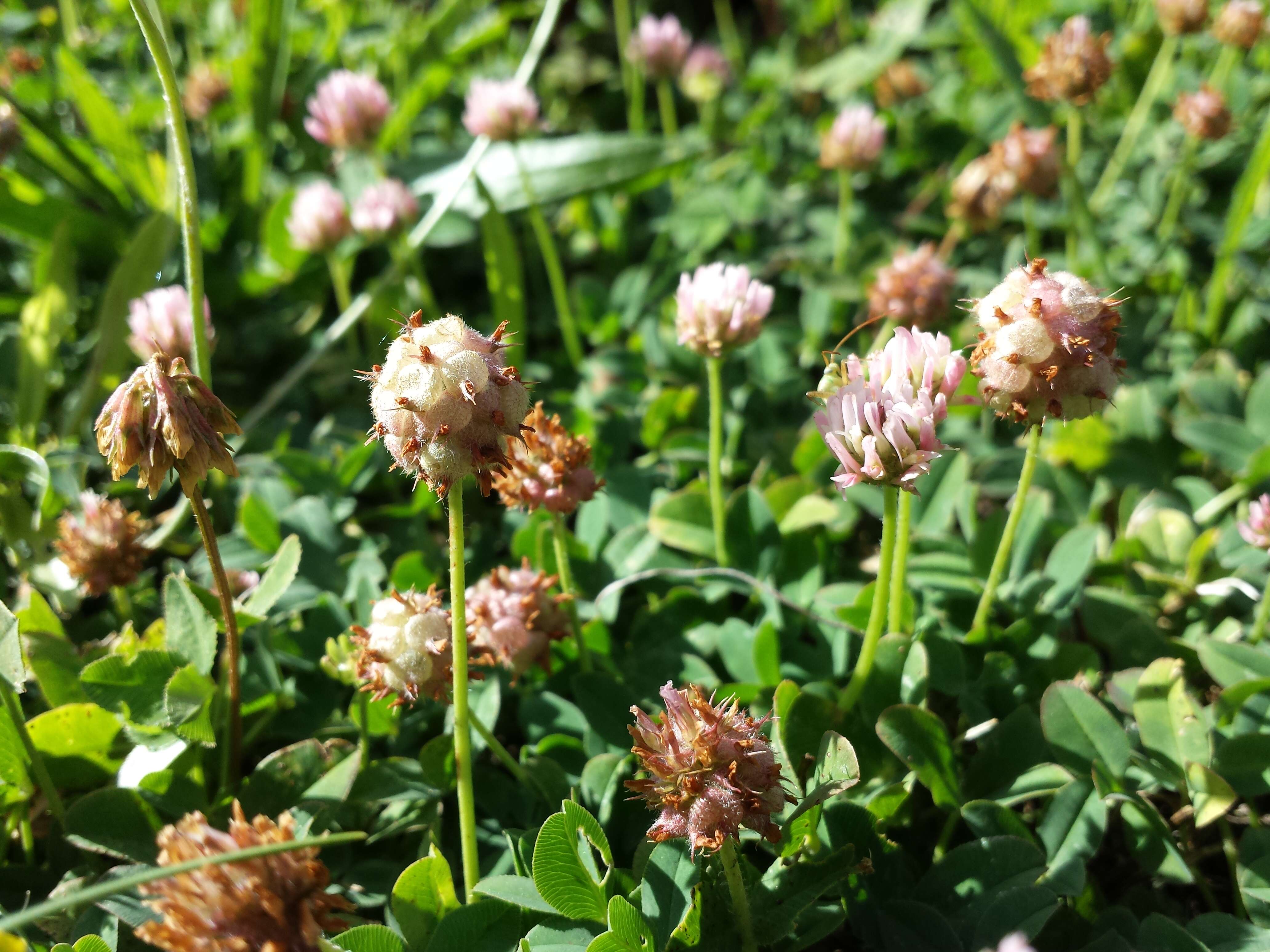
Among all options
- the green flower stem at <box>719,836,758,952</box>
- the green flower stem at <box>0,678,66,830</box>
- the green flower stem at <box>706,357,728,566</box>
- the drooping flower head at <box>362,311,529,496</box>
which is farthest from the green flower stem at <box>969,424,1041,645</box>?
the green flower stem at <box>0,678,66,830</box>

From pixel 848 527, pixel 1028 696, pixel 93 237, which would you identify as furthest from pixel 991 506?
pixel 93 237

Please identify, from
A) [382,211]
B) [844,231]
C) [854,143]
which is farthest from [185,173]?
[854,143]

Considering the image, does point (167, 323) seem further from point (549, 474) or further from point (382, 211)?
point (549, 474)

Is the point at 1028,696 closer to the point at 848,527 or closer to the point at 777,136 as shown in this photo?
the point at 848,527

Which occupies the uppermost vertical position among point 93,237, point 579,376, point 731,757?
point 93,237

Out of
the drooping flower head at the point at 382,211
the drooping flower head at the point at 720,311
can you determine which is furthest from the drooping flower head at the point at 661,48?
the drooping flower head at the point at 720,311

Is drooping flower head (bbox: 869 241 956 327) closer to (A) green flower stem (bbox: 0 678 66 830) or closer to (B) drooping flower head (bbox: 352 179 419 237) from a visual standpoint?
(B) drooping flower head (bbox: 352 179 419 237)

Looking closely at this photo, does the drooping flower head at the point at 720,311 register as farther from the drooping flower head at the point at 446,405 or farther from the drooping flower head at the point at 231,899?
the drooping flower head at the point at 231,899

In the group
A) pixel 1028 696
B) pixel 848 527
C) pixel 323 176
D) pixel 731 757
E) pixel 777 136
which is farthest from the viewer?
Result: pixel 777 136
